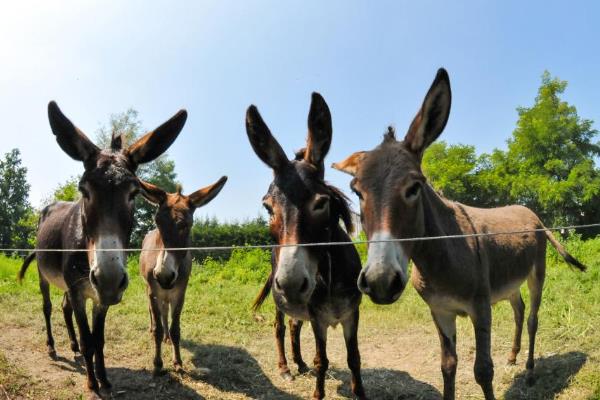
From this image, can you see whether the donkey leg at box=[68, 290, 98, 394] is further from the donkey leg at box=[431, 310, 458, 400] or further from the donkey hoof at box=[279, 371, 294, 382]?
the donkey leg at box=[431, 310, 458, 400]

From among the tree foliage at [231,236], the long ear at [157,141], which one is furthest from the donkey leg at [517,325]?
the tree foliage at [231,236]

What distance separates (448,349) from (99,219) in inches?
126

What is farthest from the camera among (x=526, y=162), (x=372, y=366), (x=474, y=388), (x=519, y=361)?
(x=526, y=162)

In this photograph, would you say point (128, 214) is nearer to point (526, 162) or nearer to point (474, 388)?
point (474, 388)

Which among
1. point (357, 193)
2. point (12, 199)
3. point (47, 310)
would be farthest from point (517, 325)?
point (12, 199)

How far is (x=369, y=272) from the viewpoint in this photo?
266 centimetres

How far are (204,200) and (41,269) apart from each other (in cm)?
235

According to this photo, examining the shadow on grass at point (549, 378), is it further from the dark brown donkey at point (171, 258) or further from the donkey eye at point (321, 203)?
the dark brown donkey at point (171, 258)

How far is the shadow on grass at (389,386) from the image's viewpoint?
4.88m

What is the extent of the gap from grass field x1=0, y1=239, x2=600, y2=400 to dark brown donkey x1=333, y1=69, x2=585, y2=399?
1.26 metres

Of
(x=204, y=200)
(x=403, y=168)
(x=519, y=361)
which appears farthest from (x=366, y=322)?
(x=403, y=168)

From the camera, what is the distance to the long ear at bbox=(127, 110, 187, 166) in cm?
411

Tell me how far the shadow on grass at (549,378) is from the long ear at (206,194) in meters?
4.40

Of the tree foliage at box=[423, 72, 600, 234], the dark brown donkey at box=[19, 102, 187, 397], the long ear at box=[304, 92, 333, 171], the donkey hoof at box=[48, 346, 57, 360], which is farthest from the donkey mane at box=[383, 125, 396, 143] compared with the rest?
the tree foliage at box=[423, 72, 600, 234]
